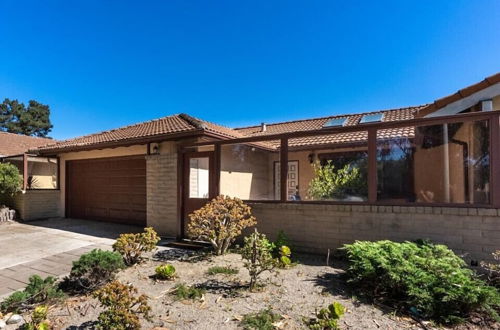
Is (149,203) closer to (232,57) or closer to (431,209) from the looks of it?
(431,209)

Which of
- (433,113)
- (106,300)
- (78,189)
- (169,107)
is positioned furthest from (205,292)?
(169,107)

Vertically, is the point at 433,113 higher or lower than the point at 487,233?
higher

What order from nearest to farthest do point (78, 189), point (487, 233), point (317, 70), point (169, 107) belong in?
point (487, 233), point (78, 189), point (317, 70), point (169, 107)

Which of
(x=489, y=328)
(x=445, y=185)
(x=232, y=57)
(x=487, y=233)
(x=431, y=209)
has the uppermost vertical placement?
(x=232, y=57)

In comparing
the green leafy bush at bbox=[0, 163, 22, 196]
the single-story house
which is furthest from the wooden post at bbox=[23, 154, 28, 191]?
the single-story house

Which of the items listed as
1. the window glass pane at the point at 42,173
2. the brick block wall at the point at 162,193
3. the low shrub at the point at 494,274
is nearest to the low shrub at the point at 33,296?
the brick block wall at the point at 162,193

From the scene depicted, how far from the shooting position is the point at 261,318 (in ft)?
11.0

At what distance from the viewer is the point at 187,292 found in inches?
164

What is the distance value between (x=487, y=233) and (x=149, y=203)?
8235 mm

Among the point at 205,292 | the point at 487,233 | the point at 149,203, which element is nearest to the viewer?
the point at 205,292

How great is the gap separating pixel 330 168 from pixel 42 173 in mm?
12922

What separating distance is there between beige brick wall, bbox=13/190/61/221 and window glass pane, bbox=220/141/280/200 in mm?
9051

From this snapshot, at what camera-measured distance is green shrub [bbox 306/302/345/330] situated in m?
3.11

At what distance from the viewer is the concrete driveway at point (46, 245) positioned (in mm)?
5434
